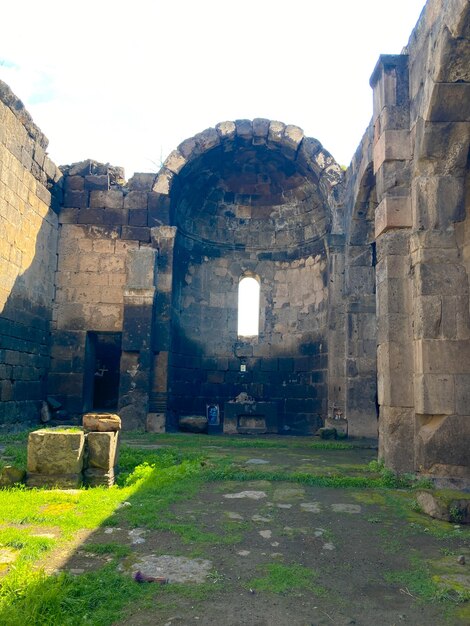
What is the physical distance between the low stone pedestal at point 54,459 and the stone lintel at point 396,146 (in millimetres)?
5247

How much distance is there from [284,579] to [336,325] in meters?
8.68

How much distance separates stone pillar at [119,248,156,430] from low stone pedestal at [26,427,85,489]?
229 inches

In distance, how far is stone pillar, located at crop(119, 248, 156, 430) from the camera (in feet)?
37.4

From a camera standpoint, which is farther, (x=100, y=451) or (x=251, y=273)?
Result: (x=251, y=273)

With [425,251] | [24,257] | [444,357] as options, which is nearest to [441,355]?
[444,357]

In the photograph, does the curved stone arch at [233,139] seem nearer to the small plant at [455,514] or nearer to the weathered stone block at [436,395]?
the weathered stone block at [436,395]

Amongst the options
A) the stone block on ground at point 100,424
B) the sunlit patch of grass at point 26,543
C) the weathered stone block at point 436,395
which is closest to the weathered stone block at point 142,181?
the stone block on ground at point 100,424

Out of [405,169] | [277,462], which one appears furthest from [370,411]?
[405,169]

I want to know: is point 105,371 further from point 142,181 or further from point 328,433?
point 328,433

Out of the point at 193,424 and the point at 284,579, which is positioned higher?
the point at 193,424

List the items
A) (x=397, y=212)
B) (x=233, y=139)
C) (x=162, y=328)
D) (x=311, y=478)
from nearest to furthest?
(x=311, y=478) < (x=397, y=212) < (x=162, y=328) < (x=233, y=139)

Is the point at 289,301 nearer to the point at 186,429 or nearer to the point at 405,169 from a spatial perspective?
the point at 186,429

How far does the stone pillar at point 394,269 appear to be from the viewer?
6.36 m

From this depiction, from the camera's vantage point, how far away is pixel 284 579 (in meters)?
3.21
